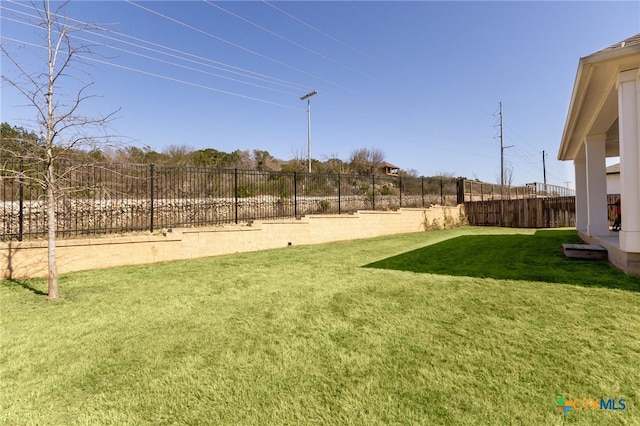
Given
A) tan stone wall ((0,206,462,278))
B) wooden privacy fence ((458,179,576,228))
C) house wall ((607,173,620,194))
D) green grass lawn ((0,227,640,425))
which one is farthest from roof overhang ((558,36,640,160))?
house wall ((607,173,620,194))

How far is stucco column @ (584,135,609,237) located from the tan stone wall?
685cm

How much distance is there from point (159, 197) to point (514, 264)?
29.2 ft

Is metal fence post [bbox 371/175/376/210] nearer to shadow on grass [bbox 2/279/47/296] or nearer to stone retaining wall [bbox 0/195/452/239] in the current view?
stone retaining wall [bbox 0/195/452/239]

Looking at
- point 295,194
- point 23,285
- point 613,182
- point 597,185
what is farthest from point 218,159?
point 613,182

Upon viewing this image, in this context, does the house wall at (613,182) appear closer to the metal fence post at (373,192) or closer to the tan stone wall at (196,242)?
the tan stone wall at (196,242)

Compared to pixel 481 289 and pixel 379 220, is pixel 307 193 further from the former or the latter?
pixel 481 289

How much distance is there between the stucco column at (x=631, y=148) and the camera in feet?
14.3

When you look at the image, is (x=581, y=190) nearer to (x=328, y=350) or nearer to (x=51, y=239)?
(x=328, y=350)

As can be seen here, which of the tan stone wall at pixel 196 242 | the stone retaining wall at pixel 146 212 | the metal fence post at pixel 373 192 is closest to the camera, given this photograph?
the tan stone wall at pixel 196 242

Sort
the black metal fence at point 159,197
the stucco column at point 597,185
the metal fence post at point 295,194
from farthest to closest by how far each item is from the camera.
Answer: the metal fence post at point 295,194
the stucco column at point 597,185
the black metal fence at point 159,197

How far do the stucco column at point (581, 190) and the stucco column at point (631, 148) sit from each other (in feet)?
19.4

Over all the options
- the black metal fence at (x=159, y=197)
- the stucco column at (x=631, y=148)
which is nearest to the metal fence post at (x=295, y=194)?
the black metal fence at (x=159, y=197)

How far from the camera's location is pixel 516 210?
15531 mm

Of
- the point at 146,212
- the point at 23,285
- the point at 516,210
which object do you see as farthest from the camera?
the point at 516,210
